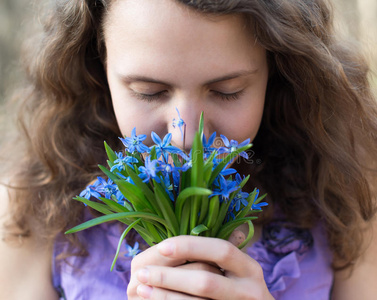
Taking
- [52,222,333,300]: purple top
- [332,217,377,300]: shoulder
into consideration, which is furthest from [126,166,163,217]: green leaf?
[332,217,377,300]: shoulder

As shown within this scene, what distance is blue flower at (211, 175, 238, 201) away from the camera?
3.49 ft

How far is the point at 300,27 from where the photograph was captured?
1453 millimetres

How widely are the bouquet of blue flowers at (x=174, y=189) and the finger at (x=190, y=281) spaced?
0.33ft

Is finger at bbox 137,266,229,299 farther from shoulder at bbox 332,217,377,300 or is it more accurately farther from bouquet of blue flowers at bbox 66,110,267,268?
shoulder at bbox 332,217,377,300

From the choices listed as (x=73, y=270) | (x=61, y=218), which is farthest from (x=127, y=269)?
(x=61, y=218)

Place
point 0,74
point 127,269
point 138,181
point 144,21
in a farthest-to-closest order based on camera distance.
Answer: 1. point 0,74
2. point 127,269
3. point 144,21
4. point 138,181

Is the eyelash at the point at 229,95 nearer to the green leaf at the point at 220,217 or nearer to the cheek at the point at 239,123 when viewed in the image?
the cheek at the point at 239,123

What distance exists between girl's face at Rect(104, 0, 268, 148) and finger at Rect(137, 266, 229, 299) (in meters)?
0.38

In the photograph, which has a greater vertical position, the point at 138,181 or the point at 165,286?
the point at 138,181

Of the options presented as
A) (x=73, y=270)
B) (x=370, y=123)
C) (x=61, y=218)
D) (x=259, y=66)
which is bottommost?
(x=73, y=270)

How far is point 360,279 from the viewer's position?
178cm

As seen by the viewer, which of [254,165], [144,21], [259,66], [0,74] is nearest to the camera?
[144,21]

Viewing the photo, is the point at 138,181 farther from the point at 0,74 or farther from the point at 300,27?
the point at 0,74

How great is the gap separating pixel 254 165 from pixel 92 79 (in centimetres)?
77
